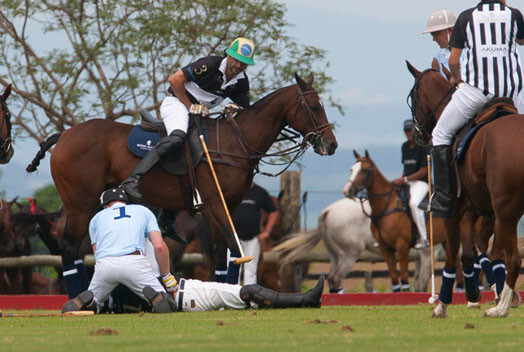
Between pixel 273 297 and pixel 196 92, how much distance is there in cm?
302

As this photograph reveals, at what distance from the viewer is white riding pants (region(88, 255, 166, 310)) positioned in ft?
30.0

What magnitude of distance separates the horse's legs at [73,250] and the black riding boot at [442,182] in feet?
14.3

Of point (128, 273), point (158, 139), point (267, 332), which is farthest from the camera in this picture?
point (158, 139)

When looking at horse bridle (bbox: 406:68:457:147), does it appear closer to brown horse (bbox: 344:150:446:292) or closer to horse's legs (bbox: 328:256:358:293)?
brown horse (bbox: 344:150:446:292)

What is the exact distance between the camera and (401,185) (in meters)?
17.1

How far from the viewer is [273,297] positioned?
9305 millimetres

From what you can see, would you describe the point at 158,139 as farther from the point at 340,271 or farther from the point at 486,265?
the point at 340,271

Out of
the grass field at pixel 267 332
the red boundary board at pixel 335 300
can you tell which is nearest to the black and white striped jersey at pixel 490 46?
the grass field at pixel 267 332

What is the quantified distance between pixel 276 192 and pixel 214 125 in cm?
714

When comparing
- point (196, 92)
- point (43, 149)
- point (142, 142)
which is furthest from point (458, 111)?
point (43, 149)

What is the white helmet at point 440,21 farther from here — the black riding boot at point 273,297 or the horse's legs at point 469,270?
the black riding boot at point 273,297

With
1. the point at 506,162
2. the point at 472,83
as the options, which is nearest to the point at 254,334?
the point at 506,162

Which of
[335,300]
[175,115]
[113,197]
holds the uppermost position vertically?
[175,115]

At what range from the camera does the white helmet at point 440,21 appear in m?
11.1
